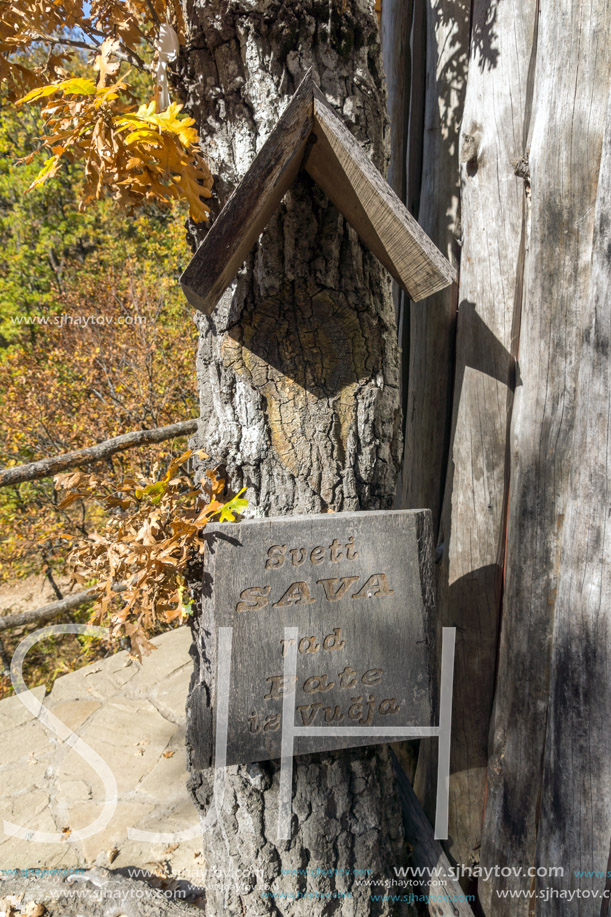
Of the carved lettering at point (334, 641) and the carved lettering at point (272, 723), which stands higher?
the carved lettering at point (334, 641)

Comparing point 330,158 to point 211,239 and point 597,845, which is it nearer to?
point 211,239

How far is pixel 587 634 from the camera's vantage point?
5.29 feet

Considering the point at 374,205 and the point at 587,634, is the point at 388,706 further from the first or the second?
the point at 374,205

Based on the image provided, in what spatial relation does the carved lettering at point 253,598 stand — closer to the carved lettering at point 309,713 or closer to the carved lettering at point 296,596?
the carved lettering at point 296,596

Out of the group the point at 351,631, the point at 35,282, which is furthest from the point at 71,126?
the point at 35,282

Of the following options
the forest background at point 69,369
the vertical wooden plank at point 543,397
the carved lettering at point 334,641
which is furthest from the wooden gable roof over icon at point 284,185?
the forest background at point 69,369

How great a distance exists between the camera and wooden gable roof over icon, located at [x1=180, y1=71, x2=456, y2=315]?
125 cm

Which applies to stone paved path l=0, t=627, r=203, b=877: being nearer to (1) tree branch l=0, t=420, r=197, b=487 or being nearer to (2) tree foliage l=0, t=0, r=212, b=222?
(1) tree branch l=0, t=420, r=197, b=487

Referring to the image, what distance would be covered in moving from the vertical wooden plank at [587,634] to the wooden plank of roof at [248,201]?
96 centimetres

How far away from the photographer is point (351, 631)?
57.7 inches

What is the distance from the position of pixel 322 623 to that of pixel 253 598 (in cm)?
20

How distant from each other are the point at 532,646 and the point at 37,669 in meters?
5.95

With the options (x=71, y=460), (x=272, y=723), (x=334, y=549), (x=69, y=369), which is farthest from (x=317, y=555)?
(x=69, y=369)

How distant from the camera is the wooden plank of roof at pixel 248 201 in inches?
48.9
